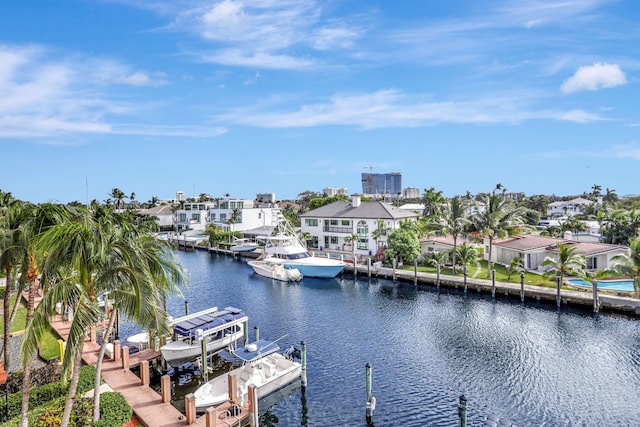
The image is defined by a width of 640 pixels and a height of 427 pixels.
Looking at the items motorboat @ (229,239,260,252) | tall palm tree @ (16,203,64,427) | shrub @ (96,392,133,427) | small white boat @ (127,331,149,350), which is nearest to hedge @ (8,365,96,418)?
shrub @ (96,392,133,427)

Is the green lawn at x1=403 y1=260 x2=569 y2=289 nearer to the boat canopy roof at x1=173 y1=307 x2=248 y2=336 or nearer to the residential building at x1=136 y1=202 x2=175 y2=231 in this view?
the boat canopy roof at x1=173 y1=307 x2=248 y2=336

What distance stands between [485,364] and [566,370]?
14.1 feet

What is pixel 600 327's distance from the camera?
29.2m

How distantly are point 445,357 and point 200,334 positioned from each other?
14.9 metres

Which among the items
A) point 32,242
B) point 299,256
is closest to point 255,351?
point 32,242

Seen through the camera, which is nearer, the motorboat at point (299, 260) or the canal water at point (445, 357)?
the canal water at point (445, 357)

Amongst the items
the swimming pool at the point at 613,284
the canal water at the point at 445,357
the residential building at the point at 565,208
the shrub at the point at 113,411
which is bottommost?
the canal water at the point at 445,357

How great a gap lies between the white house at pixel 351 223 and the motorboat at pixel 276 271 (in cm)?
1432

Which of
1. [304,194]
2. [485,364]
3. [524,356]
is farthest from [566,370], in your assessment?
[304,194]

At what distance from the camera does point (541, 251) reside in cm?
4434

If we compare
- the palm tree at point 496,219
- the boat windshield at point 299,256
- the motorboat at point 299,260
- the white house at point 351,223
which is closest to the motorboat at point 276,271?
the motorboat at point 299,260

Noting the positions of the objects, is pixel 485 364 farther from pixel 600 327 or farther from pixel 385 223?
pixel 385 223

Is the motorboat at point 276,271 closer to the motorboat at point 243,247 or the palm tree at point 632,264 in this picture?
the motorboat at point 243,247

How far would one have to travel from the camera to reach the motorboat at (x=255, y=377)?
723 inches
